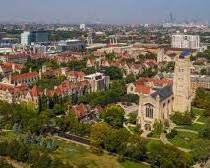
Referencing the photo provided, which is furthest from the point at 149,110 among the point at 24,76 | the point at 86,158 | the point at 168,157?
the point at 24,76

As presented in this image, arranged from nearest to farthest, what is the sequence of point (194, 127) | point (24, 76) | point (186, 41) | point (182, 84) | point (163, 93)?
point (194, 127)
point (163, 93)
point (182, 84)
point (24, 76)
point (186, 41)

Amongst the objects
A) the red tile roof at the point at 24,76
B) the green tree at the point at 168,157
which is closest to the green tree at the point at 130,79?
the red tile roof at the point at 24,76

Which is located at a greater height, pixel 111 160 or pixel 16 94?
pixel 16 94

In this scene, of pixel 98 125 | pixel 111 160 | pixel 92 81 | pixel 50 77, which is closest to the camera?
pixel 111 160

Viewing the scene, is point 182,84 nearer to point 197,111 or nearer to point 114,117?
point 197,111

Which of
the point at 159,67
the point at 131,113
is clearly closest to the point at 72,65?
the point at 159,67

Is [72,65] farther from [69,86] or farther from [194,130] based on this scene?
[194,130]

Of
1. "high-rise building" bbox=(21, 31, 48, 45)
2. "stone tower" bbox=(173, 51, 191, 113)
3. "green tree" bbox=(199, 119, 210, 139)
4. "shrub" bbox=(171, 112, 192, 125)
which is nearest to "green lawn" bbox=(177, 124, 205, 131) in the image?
"shrub" bbox=(171, 112, 192, 125)
